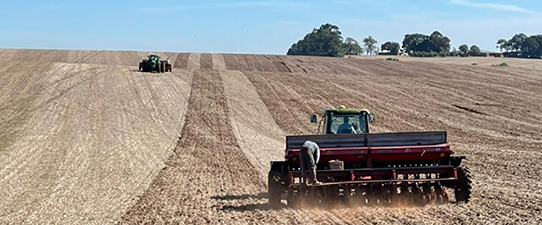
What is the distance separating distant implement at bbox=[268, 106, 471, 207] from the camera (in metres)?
14.1

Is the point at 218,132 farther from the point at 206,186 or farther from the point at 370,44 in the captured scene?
the point at 370,44

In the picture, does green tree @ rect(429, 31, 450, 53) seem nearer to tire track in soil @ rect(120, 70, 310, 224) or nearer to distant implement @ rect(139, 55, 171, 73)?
distant implement @ rect(139, 55, 171, 73)

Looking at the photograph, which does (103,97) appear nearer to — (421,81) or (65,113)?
(65,113)

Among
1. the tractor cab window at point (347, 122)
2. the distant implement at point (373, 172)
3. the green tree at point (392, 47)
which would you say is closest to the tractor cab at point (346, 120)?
the tractor cab window at point (347, 122)

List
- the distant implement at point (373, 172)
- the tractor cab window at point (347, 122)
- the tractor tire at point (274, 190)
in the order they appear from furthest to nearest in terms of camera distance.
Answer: the tractor cab window at point (347, 122) < the tractor tire at point (274, 190) < the distant implement at point (373, 172)

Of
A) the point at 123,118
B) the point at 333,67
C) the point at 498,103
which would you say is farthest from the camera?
the point at 333,67

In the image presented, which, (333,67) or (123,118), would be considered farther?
(333,67)

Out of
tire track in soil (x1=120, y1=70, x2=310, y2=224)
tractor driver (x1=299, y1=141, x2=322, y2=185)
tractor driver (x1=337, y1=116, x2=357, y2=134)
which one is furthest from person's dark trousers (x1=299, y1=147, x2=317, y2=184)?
tractor driver (x1=337, y1=116, x2=357, y2=134)

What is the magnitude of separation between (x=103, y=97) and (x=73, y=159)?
15574 millimetres

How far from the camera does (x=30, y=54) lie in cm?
6994

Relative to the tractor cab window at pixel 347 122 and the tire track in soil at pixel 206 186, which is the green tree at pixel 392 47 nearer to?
the tire track in soil at pixel 206 186

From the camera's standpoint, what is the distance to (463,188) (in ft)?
47.2

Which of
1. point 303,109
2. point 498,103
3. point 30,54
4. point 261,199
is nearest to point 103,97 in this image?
point 303,109

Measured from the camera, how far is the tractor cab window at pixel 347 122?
16.9 m
